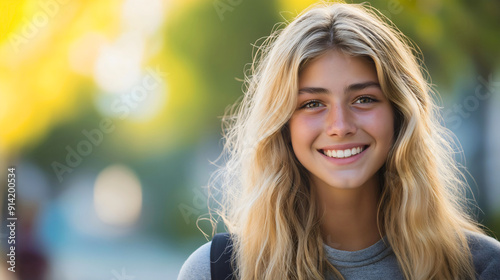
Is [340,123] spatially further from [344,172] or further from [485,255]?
[485,255]

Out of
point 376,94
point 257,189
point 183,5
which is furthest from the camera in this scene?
point 183,5

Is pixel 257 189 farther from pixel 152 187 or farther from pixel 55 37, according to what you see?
pixel 55 37

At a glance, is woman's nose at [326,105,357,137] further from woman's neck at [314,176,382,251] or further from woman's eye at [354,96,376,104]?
woman's neck at [314,176,382,251]

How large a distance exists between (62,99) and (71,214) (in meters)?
0.95

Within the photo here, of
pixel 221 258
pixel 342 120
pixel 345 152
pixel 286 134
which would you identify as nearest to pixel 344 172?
pixel 345 152

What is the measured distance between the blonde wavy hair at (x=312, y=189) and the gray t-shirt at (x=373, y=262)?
0.03 m

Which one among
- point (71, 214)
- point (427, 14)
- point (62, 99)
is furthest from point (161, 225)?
point (427, 14)

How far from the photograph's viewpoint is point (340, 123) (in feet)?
5.18

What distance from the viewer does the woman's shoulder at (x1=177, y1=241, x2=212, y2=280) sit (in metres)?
1.68

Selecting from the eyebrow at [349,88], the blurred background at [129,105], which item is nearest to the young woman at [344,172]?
the eyebrow at [349,88]

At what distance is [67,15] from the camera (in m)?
4.18

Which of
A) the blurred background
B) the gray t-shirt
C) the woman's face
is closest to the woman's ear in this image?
the woman's face

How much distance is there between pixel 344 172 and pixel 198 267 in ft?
1.89

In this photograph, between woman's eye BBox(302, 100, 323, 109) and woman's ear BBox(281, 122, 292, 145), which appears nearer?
woman's eye BBox(302, 100, 323, 109)
